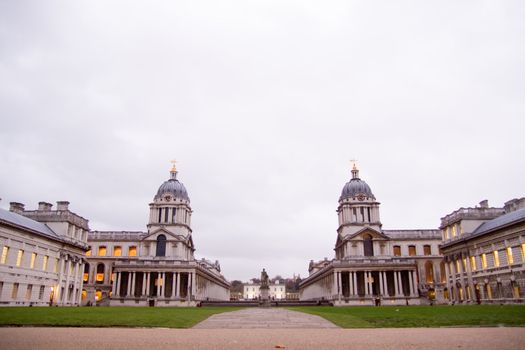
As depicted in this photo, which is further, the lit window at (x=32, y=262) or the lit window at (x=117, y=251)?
the lit window at (x=117, y=251)

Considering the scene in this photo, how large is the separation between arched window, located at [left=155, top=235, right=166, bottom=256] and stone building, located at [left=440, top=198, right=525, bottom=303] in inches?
2242

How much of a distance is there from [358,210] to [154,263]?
46.6 metres

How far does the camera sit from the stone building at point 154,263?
84.6 m

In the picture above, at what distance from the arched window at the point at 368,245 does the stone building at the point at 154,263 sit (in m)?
36.6

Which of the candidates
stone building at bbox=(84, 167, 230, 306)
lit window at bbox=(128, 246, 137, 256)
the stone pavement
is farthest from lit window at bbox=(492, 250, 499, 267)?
lit window at bbox=(128, 246, 137, 256)

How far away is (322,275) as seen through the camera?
106 meters

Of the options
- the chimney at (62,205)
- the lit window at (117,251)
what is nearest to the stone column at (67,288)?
the chimney at (62,205)

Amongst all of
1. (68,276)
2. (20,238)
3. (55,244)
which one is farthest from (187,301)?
(20,238)

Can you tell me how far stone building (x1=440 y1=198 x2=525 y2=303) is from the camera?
2104 inches

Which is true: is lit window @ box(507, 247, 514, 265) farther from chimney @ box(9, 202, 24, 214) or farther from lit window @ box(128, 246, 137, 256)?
lit window @ box(128, 246, 137, 256)

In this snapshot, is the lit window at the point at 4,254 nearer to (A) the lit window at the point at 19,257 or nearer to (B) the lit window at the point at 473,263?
(A) the lit window at the point at 19,257

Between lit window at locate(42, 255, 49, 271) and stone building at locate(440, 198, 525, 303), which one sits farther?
lit window at locate(42, 255, 49, 271)

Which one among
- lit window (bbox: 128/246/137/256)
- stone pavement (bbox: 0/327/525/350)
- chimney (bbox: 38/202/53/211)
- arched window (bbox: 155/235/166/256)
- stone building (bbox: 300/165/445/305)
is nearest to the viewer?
stone pavement (bbox: 0/327/525/350)

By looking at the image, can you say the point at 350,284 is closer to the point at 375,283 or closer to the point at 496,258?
the point at 375,283
